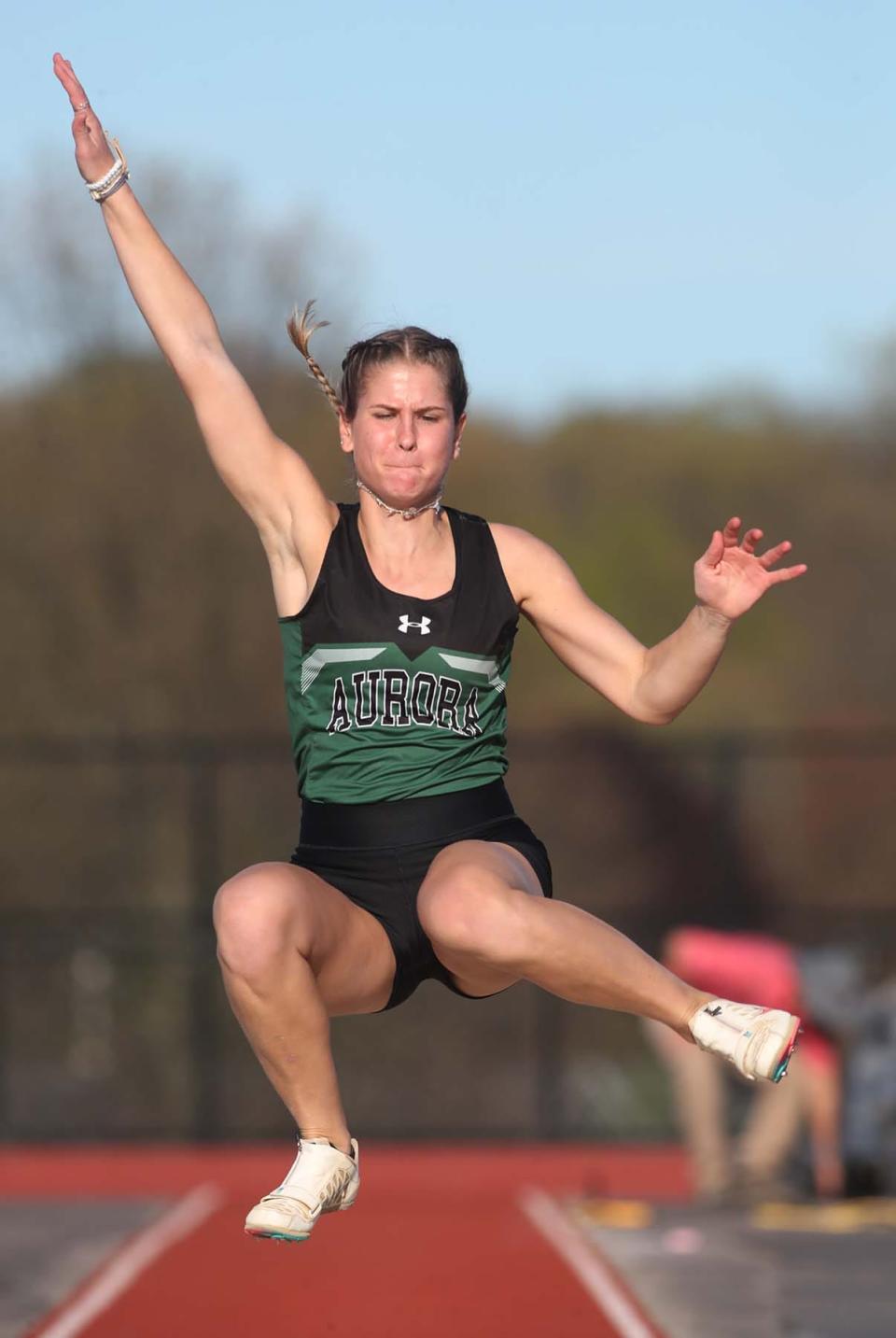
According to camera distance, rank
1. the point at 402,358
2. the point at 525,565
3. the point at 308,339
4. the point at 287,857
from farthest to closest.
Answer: the point at 287,857 → the point at 308,339 → the point at 525,565 → the point at 402,358

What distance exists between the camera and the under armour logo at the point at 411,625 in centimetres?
473

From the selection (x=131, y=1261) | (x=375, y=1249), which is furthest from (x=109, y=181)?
(x=375, y=1249)

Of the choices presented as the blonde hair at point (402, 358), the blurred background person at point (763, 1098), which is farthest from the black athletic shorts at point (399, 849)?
the blurred background person at point (763, 1098)

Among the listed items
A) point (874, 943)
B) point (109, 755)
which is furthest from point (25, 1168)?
point (874, 943)

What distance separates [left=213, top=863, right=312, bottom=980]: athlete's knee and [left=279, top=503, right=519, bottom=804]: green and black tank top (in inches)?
14.9

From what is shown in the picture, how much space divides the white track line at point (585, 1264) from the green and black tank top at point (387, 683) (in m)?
3.34

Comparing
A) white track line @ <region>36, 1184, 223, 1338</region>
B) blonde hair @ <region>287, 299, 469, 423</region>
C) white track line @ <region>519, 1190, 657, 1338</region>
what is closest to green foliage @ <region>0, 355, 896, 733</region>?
white track line @ <region>36, 1184, 223, 1338</region>

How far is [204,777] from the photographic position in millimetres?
15570

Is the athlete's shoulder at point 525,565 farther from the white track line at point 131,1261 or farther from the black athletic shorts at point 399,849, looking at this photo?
the white track line at point 131,1261

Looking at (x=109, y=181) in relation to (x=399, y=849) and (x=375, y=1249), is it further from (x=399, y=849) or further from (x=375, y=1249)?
(x=375, y=1249)

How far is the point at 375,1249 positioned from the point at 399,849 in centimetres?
541

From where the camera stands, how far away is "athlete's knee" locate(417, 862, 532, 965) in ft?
14.3

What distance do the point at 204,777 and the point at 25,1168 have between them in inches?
122

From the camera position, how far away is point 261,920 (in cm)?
441
